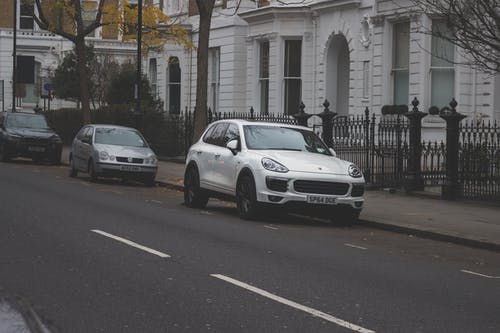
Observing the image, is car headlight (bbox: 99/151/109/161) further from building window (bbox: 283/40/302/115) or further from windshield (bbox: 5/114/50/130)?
building window (bbox: 283/40/302/115)

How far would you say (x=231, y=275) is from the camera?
9742mm

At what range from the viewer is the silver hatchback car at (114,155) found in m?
23.8

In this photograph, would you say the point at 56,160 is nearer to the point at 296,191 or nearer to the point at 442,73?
the point at 442,73

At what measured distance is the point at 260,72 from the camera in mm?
34344

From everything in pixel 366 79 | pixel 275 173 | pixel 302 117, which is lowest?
pixel 275 173

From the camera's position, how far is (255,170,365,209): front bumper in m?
15.0

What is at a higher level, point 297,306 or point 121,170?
point 121,170

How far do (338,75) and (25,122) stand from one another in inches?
420

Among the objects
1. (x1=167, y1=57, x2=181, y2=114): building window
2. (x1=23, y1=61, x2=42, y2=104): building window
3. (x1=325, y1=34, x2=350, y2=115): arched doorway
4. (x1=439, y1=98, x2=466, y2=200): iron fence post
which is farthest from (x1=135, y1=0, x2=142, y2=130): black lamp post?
(x1=23, y1=61, x2=42, y2=104): building window

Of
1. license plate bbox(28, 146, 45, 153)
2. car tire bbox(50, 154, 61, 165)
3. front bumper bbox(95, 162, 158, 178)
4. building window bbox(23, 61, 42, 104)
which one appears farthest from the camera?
building window bbox(23, 61, 42, 104)

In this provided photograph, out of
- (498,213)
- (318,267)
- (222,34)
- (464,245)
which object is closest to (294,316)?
(318,267)

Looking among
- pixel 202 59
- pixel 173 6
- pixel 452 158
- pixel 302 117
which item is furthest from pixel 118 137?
pixel 173 6

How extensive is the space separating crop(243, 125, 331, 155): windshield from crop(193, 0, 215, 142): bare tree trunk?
7.95m

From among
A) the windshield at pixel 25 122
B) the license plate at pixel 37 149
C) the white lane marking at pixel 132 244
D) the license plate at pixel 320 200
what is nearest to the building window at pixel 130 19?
the windshield at pixel 25 122
